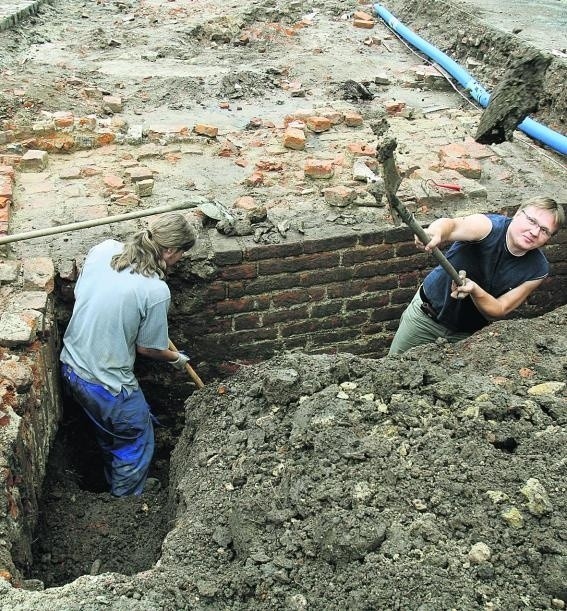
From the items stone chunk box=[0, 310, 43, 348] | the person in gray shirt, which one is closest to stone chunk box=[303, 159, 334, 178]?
the person in gray shirt

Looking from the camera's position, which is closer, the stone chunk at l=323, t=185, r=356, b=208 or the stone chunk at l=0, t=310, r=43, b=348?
the stone chunk at l=0, t=310, r=43, b=348

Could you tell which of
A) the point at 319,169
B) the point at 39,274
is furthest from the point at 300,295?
the point at 39,274

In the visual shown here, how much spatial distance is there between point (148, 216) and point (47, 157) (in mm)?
1276

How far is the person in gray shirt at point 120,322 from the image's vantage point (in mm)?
3102

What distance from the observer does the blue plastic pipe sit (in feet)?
16.5

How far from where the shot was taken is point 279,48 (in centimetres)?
830

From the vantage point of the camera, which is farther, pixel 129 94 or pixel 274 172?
pixel 129 94

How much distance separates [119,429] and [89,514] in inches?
18.6

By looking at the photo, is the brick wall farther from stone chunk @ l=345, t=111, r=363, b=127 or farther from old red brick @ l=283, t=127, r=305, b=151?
stone chunk @ l=345, t=111, r=363, b=127

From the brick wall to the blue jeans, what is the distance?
666mm

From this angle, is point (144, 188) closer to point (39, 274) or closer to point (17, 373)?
point (39, 274)

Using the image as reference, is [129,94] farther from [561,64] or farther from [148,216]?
[561,64]

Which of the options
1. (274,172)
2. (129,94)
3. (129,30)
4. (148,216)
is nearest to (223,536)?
(148,216)

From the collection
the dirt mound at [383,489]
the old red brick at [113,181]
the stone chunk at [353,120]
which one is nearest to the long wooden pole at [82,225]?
the old red brick at [113,181]
